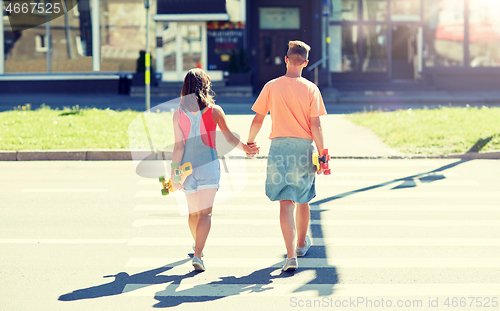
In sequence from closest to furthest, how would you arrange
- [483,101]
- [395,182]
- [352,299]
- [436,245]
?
1. [352,299]
2. [436,245]
3. [395,182]
4. [483,101]

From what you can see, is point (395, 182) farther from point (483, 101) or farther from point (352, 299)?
point (483, 101)

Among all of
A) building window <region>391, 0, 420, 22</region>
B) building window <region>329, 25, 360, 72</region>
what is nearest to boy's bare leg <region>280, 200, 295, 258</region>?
building window <region>329, 25, 360, 72</region>

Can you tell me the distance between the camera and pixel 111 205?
783 cm

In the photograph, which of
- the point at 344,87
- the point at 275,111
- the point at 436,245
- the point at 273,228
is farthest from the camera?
the point at 344,87

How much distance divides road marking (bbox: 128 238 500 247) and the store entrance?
21.0 m

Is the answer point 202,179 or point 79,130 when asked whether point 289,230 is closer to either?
point 202,179

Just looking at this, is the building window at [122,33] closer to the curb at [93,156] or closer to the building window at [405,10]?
the building window at [405,10]

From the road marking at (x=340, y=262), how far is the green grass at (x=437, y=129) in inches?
250

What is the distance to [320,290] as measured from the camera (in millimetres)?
4883

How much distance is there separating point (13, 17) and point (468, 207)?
22515 millimetres

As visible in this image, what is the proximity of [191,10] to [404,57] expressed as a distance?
30.4 feet

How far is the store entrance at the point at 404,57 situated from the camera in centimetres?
2625

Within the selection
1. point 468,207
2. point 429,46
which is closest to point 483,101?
point 429,46

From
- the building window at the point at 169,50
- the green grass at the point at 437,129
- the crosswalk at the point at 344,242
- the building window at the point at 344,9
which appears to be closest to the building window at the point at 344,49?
the building window at the point at 344,9
